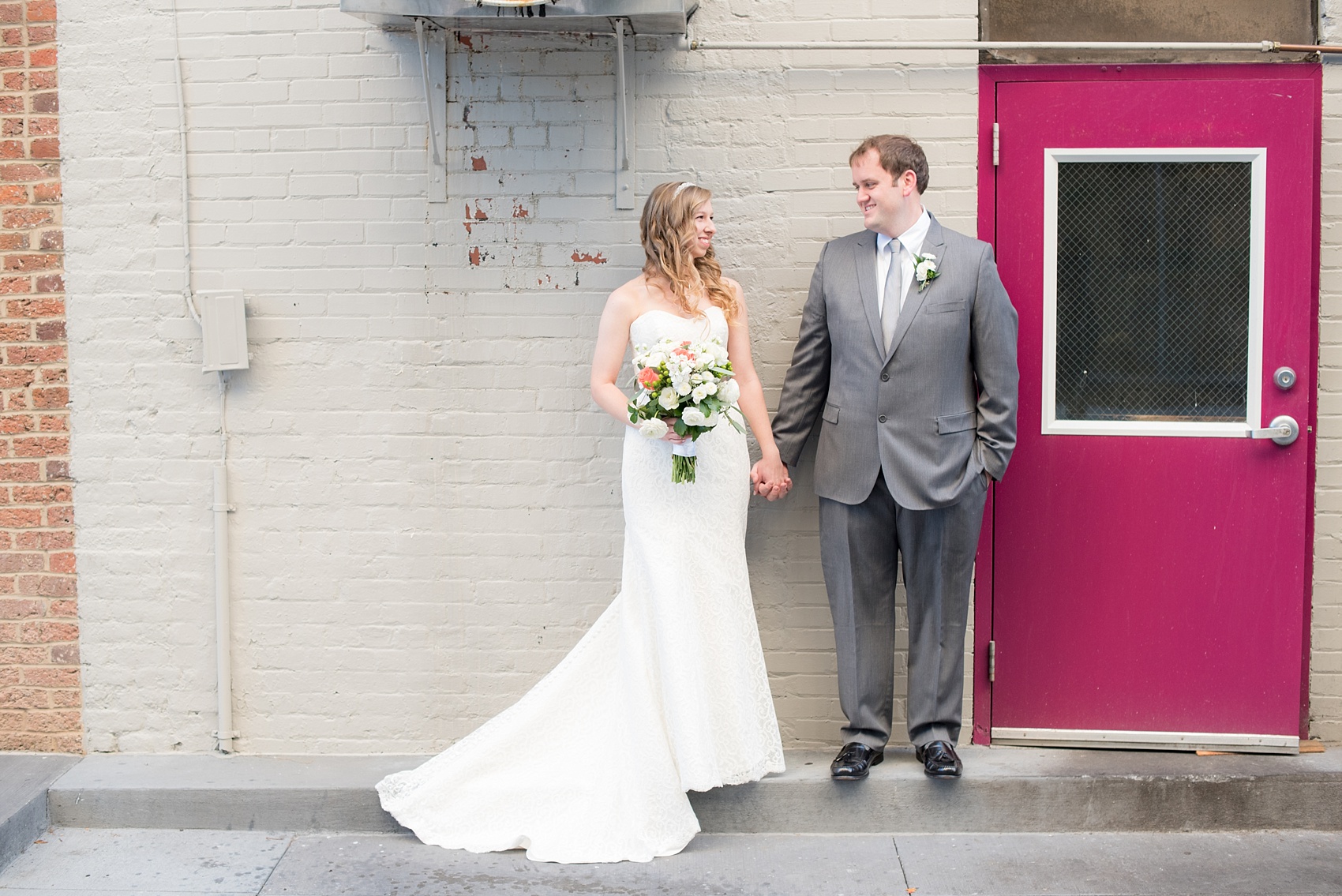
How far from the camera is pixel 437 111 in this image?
4.09m

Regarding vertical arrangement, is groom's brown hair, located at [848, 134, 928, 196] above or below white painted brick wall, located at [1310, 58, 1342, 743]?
above

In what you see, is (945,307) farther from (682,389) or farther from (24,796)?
(24,796)

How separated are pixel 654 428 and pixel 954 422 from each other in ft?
3.14

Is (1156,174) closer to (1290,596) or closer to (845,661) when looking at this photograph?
(1290,596)

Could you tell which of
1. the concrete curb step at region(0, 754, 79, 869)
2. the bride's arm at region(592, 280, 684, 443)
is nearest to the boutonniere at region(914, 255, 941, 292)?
the bride's arm at region(592, 280, 684, 443)

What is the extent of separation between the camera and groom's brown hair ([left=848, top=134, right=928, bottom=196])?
3.69 metres

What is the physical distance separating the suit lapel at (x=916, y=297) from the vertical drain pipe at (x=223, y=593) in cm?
230

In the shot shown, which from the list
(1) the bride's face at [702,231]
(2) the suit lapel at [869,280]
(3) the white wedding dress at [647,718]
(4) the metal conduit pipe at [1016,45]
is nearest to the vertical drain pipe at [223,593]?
(3) the white wedding dress at [647,718]

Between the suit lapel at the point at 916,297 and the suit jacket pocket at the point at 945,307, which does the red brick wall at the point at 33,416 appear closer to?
the suit lapel at the point at 916,297

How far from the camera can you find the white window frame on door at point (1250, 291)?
13.0ft

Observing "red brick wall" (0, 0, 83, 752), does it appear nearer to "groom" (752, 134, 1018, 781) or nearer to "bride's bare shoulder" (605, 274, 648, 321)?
"bride's bare shoulder" (605, 274, 648, 321)

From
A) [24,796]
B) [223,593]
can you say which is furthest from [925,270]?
[24,796]

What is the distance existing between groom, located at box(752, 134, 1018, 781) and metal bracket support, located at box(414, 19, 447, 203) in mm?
1335

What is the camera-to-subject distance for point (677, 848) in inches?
145
